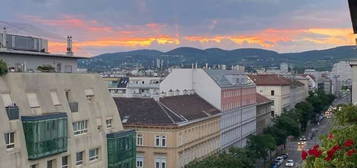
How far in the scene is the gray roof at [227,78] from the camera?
9125 centimetres

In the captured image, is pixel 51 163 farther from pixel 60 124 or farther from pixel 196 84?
pixel 196 84

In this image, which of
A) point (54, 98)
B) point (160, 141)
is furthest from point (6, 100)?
point (160, 141)

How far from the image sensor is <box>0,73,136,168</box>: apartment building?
115ft

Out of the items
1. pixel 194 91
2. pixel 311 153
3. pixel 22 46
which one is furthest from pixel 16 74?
pixel 194 91

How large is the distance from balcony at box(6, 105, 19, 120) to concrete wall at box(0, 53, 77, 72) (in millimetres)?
6082

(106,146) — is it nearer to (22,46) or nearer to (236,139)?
(22,46)

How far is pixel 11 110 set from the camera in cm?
3484

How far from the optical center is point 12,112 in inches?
1373

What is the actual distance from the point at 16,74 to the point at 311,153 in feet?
86.5

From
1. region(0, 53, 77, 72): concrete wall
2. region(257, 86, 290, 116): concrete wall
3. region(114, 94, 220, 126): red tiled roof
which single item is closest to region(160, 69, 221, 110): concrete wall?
region(114, 94, 220, 126): red tiled roof

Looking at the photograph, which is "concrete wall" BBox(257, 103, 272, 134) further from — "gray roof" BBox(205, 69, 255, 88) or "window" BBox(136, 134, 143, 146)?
"window" BBox(136, 134, 143, 146)

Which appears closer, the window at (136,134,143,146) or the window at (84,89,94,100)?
the window at (84,89,94,100)

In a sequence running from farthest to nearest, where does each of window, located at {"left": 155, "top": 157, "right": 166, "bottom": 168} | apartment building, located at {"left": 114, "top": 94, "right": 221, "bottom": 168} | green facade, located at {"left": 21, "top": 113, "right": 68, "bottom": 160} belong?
window, located at {"left": 155, "top": 157, "right": 166, "bottom": 168} < apartment building, located at {"left": 114, "top": 94, "right": 221, "bottom": 168} < green facade, located at {"left": 21, "top": 113, "right": 68, "bottom": 160}

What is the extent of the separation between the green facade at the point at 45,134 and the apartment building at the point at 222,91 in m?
43.4
